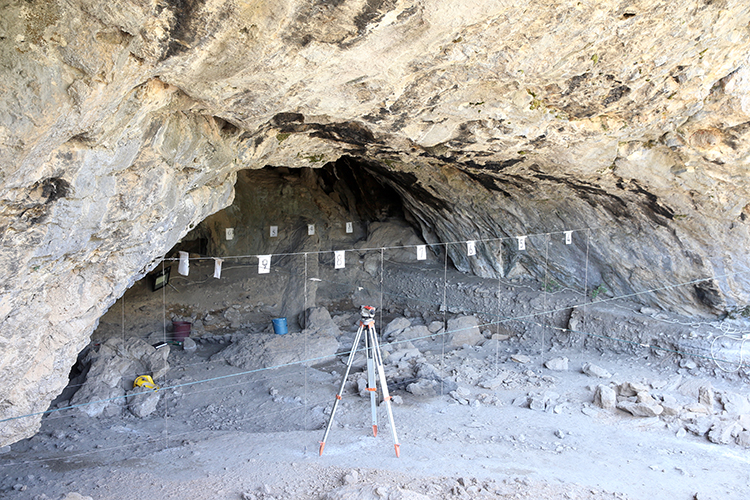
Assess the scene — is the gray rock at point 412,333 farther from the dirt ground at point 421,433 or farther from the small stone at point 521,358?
the small stone at point 521,358

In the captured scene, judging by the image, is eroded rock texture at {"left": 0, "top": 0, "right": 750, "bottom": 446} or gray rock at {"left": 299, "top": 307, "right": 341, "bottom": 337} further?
gray rock at {"left": 299, "top": 307, "right": 341, "bottom": 337}

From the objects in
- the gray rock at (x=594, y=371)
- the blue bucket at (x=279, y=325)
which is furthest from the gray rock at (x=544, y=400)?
the blue bucket at (x=279, y=325)

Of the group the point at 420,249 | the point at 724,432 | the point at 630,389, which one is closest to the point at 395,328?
the point at 420,249

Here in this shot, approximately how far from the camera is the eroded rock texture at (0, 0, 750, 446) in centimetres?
256

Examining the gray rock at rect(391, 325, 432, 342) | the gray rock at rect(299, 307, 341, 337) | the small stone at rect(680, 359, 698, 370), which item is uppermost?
the gray rock at rect(299, 307, 341, 337)

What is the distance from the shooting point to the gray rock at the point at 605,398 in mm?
6410

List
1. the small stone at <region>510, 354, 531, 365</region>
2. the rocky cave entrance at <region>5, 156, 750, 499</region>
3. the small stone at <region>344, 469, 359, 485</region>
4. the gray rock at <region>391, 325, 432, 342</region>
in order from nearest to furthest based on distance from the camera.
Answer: the small stone at <region>344, 469, 359, 485</region>
the rocky cave entrance at <region>5, 156, 750, 499</region>
the small stone at <region>510, 354, 531, 365</region>
the gray rock at <region>391, 325, 432, 342</region>

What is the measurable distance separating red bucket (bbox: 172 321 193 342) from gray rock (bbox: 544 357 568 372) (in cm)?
685

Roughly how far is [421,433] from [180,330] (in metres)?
5.71

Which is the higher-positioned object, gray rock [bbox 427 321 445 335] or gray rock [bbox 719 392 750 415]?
gray rock [bbox 427 321 445 335]

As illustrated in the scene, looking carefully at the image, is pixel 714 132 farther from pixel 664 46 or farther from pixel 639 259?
pixel 639 259

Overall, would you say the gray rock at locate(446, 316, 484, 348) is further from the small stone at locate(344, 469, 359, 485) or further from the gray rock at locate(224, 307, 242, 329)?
the small stone at locate(344, 469, 359, 485)

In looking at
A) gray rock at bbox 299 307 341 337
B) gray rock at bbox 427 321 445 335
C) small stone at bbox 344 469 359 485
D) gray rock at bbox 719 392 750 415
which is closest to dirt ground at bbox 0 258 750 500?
small stone at bbox 344 469 359 485

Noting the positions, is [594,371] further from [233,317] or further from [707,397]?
[233,317]
